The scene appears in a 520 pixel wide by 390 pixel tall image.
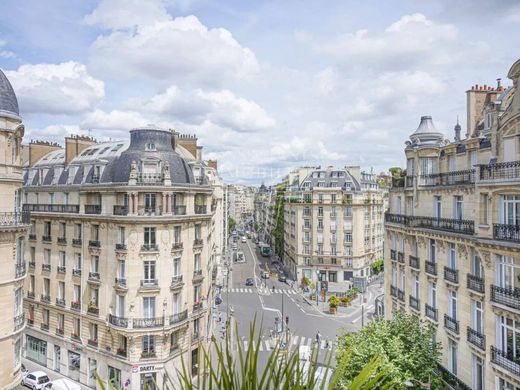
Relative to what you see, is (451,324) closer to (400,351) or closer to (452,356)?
(452,356)

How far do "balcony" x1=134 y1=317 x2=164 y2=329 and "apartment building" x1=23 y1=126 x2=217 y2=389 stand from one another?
73 mm

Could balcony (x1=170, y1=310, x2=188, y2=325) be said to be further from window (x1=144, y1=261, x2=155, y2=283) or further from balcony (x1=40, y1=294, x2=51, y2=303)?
balcony (x1=40, y1=294, x2=51, y2=303)

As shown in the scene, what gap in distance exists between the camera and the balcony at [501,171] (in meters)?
16.7

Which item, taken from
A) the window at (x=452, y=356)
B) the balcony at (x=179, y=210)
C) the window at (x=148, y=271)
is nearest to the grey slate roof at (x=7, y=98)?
the balcony at (x=179, y=210)

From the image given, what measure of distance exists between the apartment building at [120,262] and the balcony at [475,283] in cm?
1885

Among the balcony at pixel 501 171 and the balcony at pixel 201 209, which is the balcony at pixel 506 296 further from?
the balcony at pixel 201 209

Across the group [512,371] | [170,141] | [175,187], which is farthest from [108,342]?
[512,371]

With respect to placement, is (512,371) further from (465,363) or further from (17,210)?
(17,210)

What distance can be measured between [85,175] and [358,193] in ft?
154

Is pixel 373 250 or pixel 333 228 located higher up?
pixel 333 228

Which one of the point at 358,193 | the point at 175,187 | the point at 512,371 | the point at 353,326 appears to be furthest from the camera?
the point at 358,193

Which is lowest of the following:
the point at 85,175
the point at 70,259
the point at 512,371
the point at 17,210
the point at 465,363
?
the point at 465,363

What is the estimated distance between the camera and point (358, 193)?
6856 cm

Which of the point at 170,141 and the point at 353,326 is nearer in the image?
the point at 170,141
